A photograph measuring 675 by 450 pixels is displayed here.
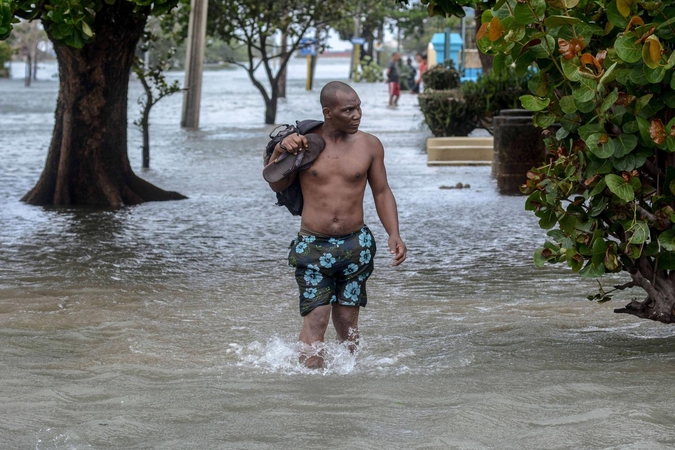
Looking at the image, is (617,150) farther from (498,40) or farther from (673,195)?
(498,40)

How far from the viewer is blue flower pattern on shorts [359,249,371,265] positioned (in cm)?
582

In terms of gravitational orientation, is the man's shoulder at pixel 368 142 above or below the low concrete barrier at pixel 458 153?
above

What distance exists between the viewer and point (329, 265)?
18.9 ft

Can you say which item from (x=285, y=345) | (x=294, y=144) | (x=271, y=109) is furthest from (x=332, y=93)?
(x=271, y=109)

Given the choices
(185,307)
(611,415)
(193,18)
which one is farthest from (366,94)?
(611,415)

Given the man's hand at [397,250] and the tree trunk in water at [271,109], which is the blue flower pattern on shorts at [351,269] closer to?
the man's hand at [397,250]

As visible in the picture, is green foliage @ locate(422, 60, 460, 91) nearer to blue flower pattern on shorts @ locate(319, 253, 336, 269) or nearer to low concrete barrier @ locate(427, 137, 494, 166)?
low concrete barrier @ locate(427, 137, 494, 166)

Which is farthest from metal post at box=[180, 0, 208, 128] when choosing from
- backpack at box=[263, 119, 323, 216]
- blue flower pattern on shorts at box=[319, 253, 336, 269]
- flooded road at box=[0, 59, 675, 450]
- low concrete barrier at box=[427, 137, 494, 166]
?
blue flower pattern on shorts at box=[319, 253, 336, 269]

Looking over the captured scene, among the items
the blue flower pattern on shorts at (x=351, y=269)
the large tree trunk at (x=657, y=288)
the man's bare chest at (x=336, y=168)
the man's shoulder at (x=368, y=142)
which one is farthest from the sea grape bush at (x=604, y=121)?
the blue flower pattern on shorts at (x=351, y=269)

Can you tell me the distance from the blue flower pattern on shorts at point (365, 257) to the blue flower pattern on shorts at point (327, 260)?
0.50 feet

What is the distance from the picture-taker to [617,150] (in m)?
5.46

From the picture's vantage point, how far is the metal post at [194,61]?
23.1 meters

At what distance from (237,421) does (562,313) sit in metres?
3.07

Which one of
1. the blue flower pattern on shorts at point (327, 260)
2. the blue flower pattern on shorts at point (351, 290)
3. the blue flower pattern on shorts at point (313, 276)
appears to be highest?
the blue flower pattern on shorts at point (327, 260)
